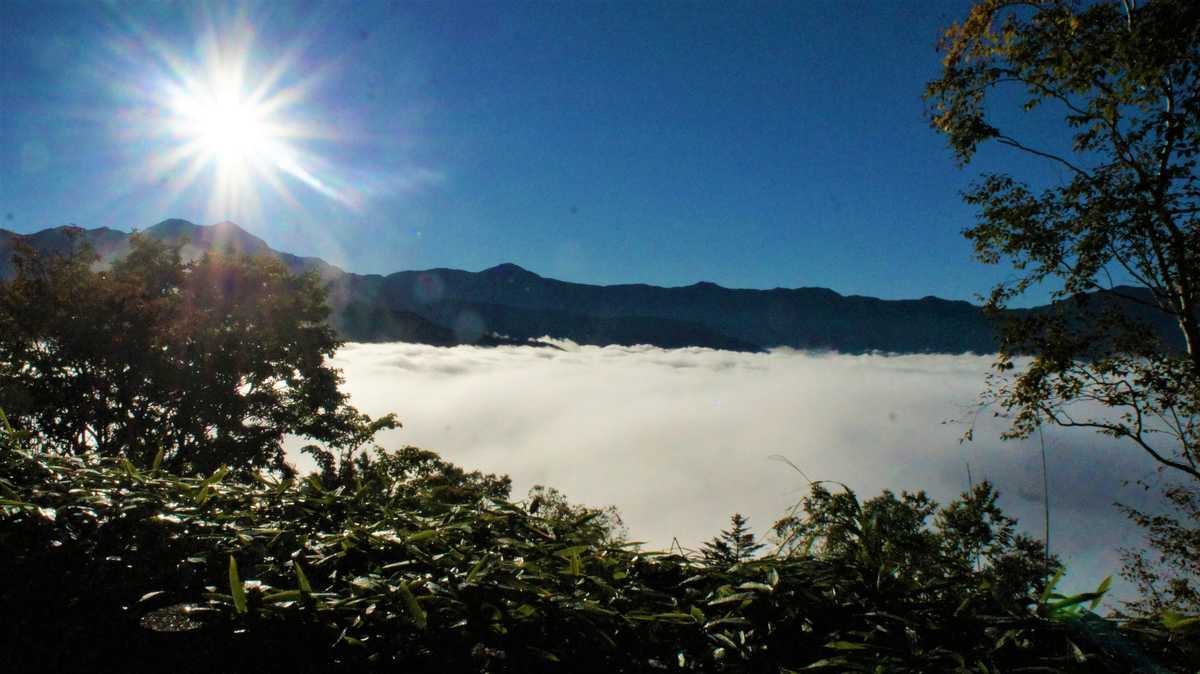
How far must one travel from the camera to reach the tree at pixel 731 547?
147cm

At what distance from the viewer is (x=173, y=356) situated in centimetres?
2391

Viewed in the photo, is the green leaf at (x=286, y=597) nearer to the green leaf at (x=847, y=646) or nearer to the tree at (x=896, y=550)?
the green leaf at (x=847, y=646)

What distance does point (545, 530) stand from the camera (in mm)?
1582

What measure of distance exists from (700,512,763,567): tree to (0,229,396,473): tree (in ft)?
69.5

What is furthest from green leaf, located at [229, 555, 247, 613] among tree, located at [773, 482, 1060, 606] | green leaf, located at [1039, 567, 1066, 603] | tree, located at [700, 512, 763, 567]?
green leaf, located at [1039, 567, 1066, 603]

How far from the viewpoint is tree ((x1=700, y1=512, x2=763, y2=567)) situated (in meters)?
1.47

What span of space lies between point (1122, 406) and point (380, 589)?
58.3 feet

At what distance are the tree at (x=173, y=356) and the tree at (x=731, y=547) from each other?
834 inches

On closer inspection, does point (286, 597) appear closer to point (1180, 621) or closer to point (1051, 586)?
point (1051, 586)

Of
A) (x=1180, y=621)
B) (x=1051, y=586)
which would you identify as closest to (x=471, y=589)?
(x=1051, y=586)

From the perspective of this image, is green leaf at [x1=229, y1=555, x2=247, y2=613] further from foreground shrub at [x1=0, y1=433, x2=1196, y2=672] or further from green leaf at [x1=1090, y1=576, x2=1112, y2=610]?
green leaf at [x1=1090, y1=576, x2=1112, y2=610]

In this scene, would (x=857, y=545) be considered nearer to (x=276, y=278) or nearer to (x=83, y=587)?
(x=83, y=587)

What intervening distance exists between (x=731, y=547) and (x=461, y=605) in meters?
0.73

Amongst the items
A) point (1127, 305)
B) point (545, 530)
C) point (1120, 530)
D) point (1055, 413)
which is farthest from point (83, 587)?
point (1120, 530)
